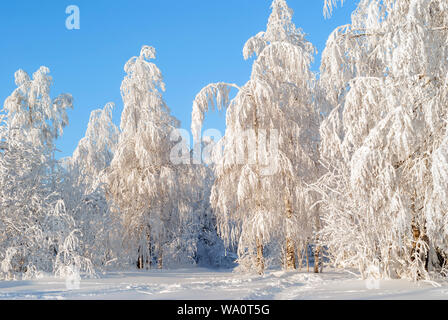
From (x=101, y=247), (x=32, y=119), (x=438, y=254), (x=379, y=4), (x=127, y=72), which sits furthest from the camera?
(x=32, y=119)

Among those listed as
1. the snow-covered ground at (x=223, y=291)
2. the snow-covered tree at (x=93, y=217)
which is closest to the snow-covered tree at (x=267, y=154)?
the snow-covered ground at (x=223, y=291)

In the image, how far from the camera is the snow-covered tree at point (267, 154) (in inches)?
435

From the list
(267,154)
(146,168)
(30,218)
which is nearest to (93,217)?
(30,218)

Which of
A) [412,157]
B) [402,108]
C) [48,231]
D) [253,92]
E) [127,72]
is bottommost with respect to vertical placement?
[48,231]

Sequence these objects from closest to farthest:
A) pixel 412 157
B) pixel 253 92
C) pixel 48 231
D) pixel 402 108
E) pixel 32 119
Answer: pixel 402 108 < pixel 412 157 < pixel 48 231 < pixel 253 92 < pixel 32 119

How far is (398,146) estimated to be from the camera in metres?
6.78

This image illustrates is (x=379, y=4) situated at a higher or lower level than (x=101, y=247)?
higher

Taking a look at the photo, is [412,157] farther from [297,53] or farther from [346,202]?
[297,53]

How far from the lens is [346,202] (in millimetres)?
9086

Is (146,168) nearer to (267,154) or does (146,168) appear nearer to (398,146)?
(267,154)

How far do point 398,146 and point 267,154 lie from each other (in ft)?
15.8

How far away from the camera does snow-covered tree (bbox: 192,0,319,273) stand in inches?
435

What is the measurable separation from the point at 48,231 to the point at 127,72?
8.69 meters
